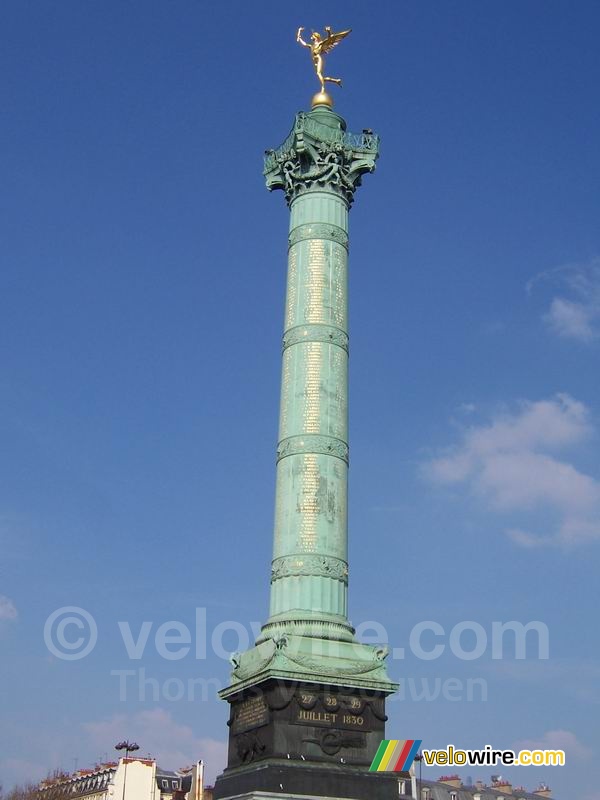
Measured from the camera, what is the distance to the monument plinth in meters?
26.2

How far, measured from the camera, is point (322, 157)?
1321 inches

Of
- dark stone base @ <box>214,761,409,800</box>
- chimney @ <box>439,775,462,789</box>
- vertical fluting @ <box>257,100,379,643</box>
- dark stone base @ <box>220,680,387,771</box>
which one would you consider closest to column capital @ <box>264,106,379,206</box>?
vertical fluting @ <box>257,100,379,643</box>

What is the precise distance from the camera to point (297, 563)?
28.6 m

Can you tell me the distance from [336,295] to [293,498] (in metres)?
6.72

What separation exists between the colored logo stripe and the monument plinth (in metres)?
0.22

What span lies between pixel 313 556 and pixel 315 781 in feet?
19.4

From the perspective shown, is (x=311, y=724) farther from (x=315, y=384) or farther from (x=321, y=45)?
(x=321, y=45)

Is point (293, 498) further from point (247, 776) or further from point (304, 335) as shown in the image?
point (247, 776)

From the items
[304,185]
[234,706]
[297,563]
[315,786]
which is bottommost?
[315,786]

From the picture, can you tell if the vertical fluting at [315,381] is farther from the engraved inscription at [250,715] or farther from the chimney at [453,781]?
the chimney at [453,781]

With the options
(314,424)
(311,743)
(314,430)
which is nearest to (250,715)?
(311,743)

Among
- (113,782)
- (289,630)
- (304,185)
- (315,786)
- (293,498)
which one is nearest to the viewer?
(315,786)

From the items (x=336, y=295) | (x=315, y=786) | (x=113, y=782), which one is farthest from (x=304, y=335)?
(x=113, y=782)

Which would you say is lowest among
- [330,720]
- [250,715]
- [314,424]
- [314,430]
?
[330,720]
